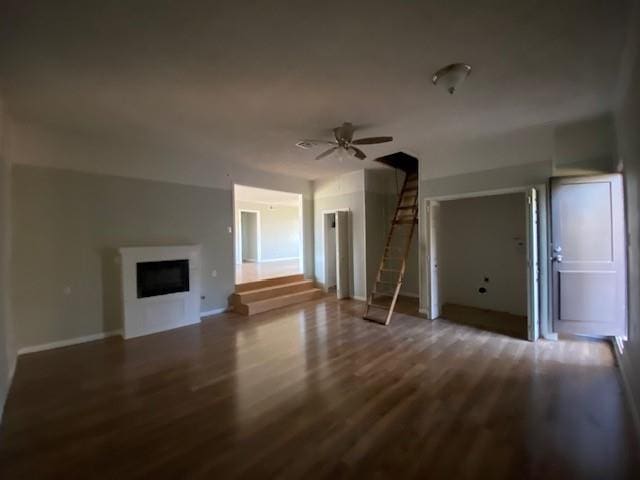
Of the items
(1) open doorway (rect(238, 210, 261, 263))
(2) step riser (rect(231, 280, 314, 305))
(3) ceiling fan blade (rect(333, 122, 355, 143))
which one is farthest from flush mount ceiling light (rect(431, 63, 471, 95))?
(1) open doorway (rect(238, 210, 261, 263))

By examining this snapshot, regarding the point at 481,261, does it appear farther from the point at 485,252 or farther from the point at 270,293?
the point at 270,293

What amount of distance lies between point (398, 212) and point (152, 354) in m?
4.85

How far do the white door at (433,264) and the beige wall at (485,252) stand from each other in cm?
27

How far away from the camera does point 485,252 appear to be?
17.7 feet

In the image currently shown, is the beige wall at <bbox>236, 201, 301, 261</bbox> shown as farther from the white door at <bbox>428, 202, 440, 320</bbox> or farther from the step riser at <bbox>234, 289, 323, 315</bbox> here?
the white door at <bbox>428, 202, 440, 320</bbox>

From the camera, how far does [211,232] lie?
5500mm

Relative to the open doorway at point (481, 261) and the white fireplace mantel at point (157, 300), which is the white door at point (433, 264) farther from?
the white fireplace mantel at point (157, 300)

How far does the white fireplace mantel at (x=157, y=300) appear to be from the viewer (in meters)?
4.32

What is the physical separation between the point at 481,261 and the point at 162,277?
557 centimetres

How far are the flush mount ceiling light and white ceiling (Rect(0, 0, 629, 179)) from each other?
83 millimetres

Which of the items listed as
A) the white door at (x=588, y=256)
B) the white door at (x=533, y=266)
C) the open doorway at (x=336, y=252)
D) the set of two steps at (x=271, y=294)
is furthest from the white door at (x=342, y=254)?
the white door at (x=588, y=256)

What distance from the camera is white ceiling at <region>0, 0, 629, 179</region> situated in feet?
6.21

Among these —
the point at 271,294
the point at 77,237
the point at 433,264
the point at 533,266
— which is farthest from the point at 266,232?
the point at 533,266

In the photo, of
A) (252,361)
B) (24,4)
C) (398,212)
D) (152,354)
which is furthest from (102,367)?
(398,212)
